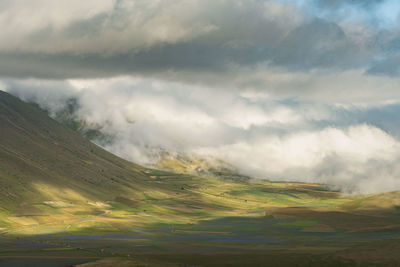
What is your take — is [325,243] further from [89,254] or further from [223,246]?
[89,254]

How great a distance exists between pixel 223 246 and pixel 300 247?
2858cm

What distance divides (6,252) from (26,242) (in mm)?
32132

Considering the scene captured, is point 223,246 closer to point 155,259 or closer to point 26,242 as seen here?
point 155,259

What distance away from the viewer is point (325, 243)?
180625 millimetres

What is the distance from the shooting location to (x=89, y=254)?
15375cm

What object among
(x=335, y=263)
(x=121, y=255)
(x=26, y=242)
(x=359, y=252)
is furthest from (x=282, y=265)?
(x=26, y=242)

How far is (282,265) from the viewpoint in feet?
438

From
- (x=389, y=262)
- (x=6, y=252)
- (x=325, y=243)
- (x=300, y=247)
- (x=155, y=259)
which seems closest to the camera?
(x=389, y=262)

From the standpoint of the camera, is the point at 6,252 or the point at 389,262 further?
the point at 6,252

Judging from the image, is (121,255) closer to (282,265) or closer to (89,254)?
(89,254)

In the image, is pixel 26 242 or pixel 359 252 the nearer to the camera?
pixel 359 252

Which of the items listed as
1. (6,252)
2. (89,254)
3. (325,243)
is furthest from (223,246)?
(6,252)

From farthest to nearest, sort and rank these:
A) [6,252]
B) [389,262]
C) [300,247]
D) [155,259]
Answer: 1. [300,247]
2. [6,252]
3. [155,259]
4. [389,262]

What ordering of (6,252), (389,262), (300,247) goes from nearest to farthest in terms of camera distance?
(389,262)
(6,252)
(300,247)
